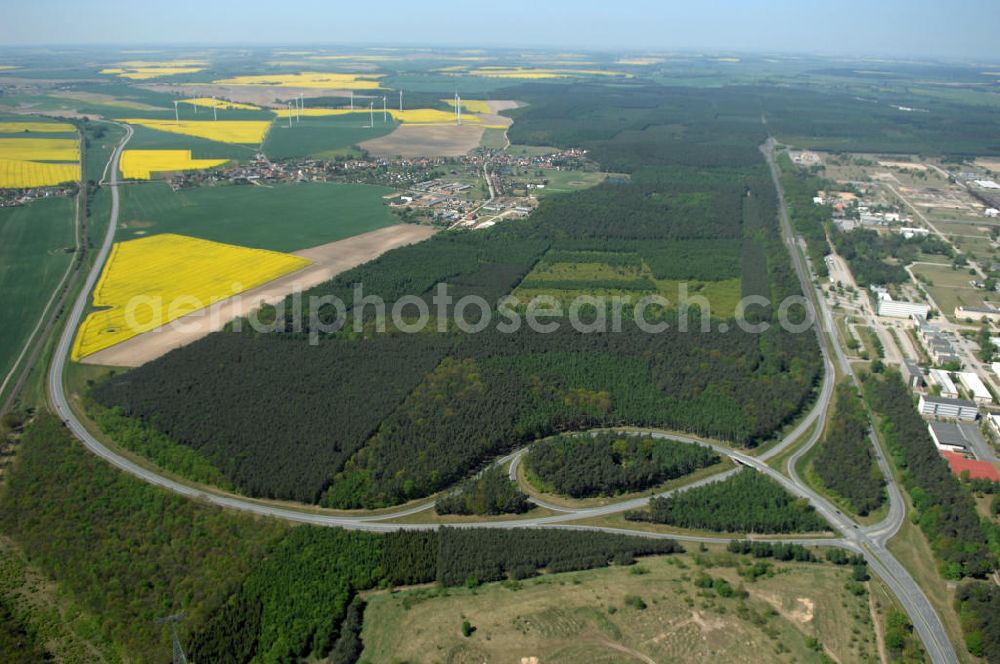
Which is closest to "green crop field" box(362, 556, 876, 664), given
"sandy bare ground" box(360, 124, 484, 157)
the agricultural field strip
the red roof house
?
the red roof house

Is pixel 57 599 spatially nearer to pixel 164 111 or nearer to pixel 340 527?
pixel 340 527

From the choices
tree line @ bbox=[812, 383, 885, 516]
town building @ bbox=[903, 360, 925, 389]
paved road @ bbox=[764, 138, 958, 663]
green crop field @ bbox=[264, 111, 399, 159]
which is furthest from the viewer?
green crop field @ bbox=[264, 111, 399, 159]

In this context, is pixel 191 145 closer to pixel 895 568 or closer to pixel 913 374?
pixel 913 374

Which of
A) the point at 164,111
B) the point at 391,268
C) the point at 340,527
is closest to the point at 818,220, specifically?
the point at 391,268

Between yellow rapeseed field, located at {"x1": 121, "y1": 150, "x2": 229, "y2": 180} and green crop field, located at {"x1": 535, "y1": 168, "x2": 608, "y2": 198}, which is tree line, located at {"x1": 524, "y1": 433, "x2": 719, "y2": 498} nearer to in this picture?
green crop field, located at {"x1": 535, "y1": 168, "x2": 608, "y2": 198}

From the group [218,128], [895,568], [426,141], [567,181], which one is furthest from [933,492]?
[218,128]

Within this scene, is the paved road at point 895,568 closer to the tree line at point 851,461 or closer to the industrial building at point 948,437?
the tree line at point 851,461

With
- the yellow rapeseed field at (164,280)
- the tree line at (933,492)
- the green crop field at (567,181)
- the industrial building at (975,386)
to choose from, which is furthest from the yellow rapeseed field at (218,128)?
the industrial building at (975,386)
